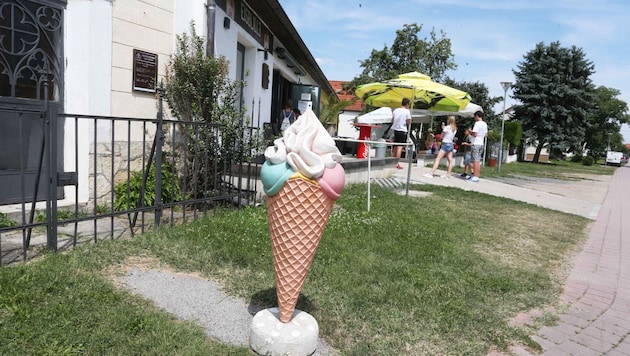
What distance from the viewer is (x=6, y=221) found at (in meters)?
4.41

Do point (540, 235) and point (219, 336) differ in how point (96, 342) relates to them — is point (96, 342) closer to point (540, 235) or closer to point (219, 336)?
point (219, 336)

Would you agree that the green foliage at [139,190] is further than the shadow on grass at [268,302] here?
Yes

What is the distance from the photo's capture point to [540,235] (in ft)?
20.6

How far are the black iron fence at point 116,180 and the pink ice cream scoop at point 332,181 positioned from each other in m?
2.52

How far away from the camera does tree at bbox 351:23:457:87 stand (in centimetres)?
2966

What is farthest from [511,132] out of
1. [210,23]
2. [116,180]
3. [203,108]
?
[116,180]

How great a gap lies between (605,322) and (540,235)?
300 centimetres

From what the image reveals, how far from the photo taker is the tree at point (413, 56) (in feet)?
97.3

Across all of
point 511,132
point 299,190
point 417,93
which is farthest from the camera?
point 511,132

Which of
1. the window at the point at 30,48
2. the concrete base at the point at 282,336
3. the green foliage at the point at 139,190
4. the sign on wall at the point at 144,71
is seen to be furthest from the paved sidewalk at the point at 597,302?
the window at the point at 30,48

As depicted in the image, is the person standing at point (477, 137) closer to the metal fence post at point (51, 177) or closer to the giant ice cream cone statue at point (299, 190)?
the giant ice cream cone statue at point (299, 190)

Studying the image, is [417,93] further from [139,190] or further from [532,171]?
[532,171]

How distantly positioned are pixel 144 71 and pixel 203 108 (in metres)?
0.91

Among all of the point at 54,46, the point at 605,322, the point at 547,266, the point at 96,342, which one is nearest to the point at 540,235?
the point at 547,266
